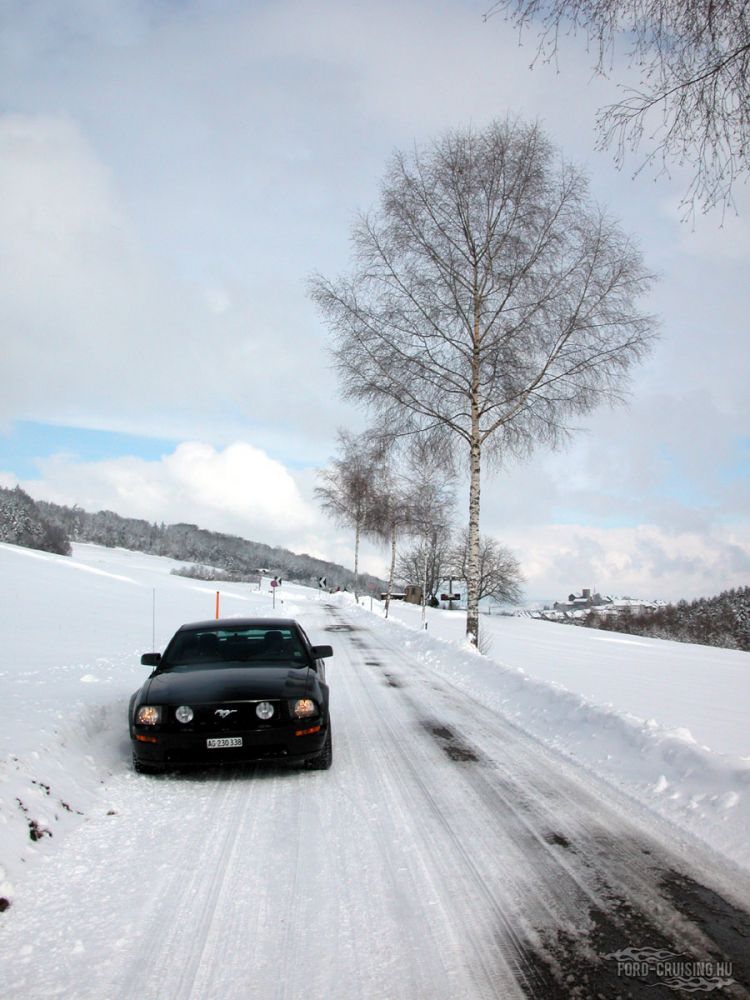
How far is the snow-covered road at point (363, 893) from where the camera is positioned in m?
2.54

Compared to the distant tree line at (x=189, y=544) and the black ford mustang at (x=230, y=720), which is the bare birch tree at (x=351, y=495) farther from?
the distant tree line at (x=189, y=544)

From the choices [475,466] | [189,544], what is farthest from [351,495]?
[189,544]

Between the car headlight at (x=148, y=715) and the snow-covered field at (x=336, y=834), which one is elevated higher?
the car headlight at (x=148, y=715)

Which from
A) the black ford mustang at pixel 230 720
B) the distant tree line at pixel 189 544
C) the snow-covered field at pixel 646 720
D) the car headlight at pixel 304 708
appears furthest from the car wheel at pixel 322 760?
the distant tree line at pixel 189 544

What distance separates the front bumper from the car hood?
26cm

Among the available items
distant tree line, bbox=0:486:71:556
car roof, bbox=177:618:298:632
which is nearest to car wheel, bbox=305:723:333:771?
car roof, bbox=177:618:298:632

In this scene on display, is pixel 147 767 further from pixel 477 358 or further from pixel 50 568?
pixel 50 568

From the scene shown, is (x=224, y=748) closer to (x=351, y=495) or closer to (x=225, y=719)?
(x=225, y=719)

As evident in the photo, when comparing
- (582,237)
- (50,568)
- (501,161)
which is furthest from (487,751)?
(50,568)

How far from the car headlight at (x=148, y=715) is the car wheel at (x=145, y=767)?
1.09 ft

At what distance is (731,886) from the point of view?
3.43 m

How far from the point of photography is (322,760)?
17.3ft

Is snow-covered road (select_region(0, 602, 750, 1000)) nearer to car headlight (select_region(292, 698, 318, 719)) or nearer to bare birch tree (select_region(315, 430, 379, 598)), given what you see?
car headlight (select_region(292, 698, 318, 719))

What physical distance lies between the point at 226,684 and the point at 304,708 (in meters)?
0.78
